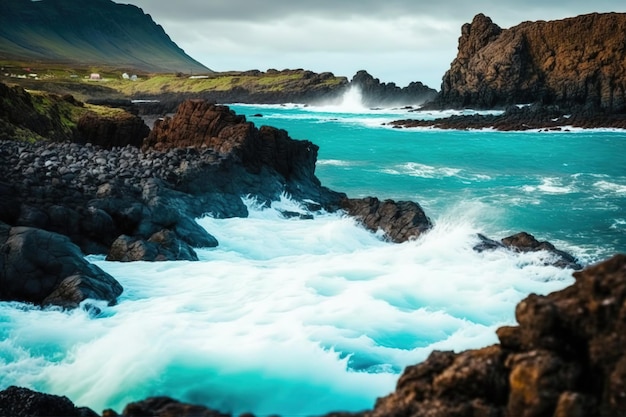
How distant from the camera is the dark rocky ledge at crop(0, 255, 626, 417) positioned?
16.6 ft

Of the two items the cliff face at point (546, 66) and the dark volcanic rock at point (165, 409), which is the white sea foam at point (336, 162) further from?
the cliff face at point (546, 66)

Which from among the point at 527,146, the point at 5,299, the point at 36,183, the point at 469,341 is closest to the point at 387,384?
the point at 469,341

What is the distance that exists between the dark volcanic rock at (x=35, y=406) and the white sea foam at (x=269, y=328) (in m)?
1.44

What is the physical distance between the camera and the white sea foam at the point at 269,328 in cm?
1019

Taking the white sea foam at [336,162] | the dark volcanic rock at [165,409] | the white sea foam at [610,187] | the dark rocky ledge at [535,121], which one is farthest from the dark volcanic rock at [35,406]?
the dark rocky ledge at [535,121]

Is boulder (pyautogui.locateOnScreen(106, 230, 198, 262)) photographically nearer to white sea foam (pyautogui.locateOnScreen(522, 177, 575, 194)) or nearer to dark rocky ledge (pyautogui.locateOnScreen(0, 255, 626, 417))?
dark rocky ledge (pyautogui.locateOnScreen(0, 255, 626, 417))

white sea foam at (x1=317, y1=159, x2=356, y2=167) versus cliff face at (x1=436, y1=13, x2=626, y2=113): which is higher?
cliff face at (x1=436, y1=13, x2=626, y2=113)

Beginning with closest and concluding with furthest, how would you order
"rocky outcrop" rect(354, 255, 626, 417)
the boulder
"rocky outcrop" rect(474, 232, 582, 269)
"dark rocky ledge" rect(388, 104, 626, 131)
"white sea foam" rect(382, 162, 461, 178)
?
1. "rocky outcrop" rect(354, 255, 626, 417)
2. the boulder
3. "rocky outcrop" rect(474, 232, 582, 269)
4. "white sea foam" rect(382, 162, 461, 178)
5. "dark rocky ledge" rect(388, 104, 626, 131)

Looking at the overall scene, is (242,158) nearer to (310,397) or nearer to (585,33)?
(310,397)

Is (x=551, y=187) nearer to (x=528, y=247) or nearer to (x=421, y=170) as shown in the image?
(x=421, y=170)

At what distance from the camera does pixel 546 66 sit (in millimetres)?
106500

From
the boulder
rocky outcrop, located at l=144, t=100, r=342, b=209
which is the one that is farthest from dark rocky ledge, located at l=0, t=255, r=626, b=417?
rocky outcrop, located at l=144, t=100, r=342, b=209

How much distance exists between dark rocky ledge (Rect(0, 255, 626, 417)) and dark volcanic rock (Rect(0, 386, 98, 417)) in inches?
101

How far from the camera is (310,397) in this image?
9898 millimetres
